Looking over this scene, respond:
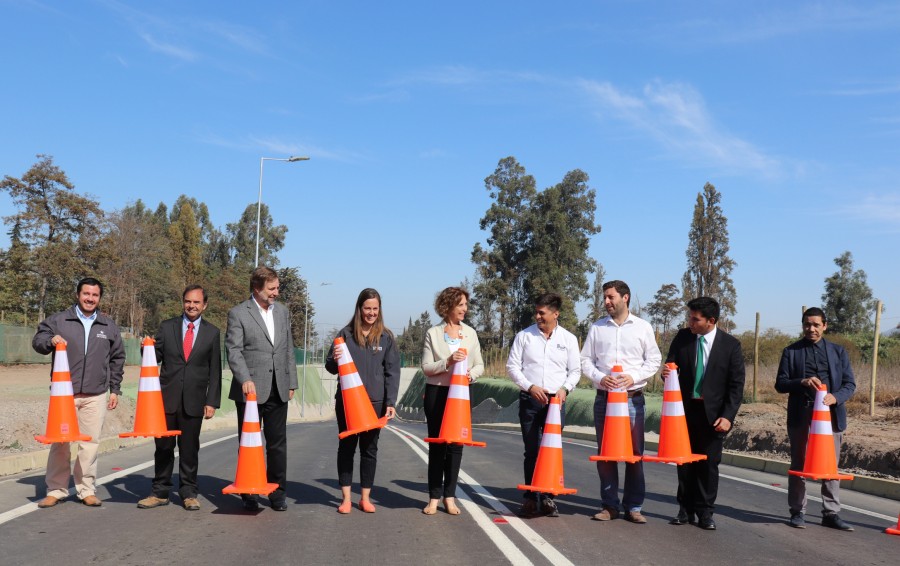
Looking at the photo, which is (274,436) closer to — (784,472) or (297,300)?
(784,472)

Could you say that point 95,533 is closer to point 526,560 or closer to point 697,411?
point 526,560

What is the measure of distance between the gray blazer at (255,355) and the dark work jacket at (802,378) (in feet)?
15.1

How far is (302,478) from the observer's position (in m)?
9.98

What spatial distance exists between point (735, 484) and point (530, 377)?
4.61 metres

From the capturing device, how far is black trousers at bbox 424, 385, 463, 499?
7.52 m

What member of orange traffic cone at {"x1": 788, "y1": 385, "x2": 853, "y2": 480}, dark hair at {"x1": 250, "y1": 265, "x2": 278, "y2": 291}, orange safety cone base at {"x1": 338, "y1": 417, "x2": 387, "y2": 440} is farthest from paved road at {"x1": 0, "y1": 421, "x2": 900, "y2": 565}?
dark hair at {"x1": 250, "y1": 265, "x2": 278, "y2": 291}

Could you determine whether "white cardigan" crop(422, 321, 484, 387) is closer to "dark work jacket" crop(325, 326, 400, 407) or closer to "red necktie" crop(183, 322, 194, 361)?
"dark work jacket" crop(325, 326, 400, 407)

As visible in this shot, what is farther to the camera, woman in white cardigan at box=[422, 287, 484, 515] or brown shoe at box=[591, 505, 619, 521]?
woman in white cardigan at box=[422, 287, 484, 515]

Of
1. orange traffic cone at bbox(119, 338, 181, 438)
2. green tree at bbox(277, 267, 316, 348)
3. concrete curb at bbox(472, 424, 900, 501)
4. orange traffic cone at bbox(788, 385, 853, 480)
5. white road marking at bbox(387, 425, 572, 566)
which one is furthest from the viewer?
green tree at bbox(277, 267, 316, 348)

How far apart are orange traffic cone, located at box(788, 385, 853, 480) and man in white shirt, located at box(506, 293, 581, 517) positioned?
85.4 inches

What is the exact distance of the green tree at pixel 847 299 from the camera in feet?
183

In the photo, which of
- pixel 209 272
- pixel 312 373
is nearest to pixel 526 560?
pixel 312 373

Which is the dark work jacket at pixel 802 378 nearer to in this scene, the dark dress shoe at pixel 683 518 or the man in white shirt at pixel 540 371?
the dark dress shoe at pixel 683 518

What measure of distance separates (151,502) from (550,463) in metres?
3.60
